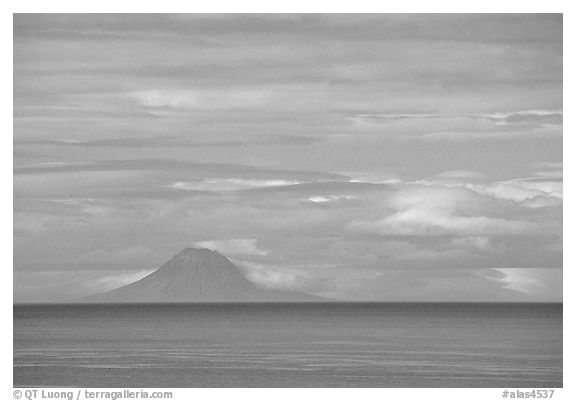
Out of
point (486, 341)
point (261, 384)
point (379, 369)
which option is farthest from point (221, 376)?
point (486, 341)

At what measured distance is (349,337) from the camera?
40094mm

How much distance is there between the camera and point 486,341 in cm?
3741

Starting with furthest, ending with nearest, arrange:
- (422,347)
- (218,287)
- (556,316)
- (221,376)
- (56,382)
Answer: (218,287) → (556,316) → (422,347) → (221,376) → (56,382)

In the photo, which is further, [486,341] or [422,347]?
[486,341]

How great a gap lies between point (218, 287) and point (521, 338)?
97.1 ft

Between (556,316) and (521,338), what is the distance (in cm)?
2108

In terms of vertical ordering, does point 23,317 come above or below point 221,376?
above
